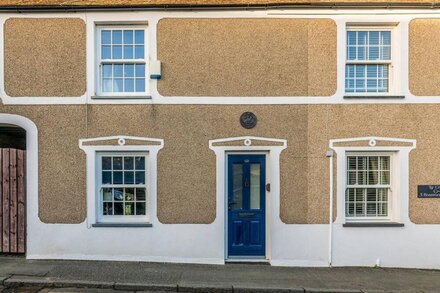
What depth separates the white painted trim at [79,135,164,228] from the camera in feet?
24.5

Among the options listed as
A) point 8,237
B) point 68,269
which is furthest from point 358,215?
point 8,237

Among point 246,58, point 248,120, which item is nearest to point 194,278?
point 248,120

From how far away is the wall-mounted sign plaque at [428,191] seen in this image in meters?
7.43

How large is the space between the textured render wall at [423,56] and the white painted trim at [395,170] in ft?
3.97

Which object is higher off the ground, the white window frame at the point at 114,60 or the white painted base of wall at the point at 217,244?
the white window frame at the point at 114,60

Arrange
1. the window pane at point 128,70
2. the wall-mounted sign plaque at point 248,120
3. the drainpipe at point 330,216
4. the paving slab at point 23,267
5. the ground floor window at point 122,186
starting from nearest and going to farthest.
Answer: the paving slab at point 23,267, the drainpipe at point 330,216, the wall-mounted sign plaque at point 248,120, the ground floor window at point 122,186, the window pane at point 128,70

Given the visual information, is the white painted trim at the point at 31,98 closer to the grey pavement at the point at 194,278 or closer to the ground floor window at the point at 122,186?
the ground floor window at the point at 122,186

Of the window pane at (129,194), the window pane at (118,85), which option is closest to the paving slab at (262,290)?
the window pane at (129,194)

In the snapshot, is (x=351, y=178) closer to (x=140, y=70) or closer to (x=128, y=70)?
(x=140, y=70)

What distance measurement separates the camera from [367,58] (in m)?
7.68

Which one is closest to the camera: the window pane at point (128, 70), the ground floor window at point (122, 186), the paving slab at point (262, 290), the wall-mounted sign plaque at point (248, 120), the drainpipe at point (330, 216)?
the paving slab at point (262, 290)

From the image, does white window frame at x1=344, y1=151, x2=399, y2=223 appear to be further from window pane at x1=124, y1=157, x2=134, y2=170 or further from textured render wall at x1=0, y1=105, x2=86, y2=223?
textured render wall at x1=0, y1=105, x2=86, y2=223

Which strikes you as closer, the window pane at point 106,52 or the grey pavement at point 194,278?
the grey pavement at point 194,278

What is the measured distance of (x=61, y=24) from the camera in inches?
296
